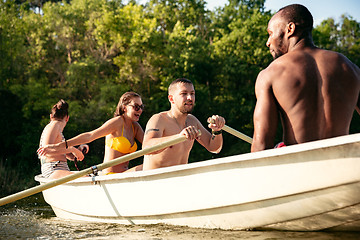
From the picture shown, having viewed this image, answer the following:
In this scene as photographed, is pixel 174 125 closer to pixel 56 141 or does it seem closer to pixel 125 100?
pixel 125 100

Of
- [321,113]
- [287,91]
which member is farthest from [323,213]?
[287,91]

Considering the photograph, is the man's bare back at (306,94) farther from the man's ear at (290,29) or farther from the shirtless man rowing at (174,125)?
the shirtless man rowing at (174,125)

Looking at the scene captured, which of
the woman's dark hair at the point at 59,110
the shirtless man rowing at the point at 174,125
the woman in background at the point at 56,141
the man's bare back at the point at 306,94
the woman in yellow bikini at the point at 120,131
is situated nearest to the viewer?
the man's bare back at the point at 306,94

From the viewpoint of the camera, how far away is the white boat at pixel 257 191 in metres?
3.06

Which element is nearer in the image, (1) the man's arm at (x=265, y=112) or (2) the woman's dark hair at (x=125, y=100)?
(1) the man's arm at (x=265, y=112)

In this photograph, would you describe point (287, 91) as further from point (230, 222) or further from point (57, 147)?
point (57, 147)

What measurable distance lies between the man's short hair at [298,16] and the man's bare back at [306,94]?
0.10m

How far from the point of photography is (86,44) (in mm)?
19656

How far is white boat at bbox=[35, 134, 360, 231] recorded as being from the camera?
3064mm

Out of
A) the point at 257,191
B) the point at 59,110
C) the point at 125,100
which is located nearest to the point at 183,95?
the point at 125,100

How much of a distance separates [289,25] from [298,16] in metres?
0.09

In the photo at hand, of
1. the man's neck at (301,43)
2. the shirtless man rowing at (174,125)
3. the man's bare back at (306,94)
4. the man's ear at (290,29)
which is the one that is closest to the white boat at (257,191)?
the man's bare back at (306,94)

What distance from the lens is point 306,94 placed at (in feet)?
10.0

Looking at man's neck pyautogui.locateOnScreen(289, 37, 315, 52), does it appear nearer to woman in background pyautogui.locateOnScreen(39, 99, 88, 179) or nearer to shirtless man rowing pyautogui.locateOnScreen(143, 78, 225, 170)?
shirtless man rowing pyautogui.locateOnScreen(143, 78, 225, 170)
